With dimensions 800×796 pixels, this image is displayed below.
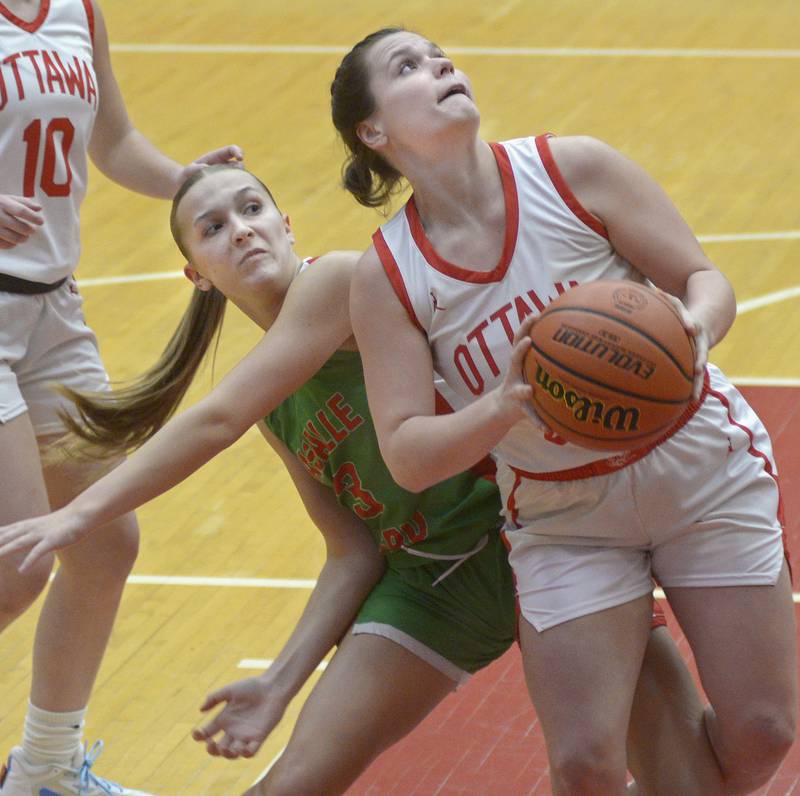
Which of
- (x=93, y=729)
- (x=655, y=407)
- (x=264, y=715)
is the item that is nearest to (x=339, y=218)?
(x=93, y=729)

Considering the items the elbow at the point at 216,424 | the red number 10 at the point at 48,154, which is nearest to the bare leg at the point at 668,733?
the elbow at the point at 216,424

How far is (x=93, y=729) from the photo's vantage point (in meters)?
4.66

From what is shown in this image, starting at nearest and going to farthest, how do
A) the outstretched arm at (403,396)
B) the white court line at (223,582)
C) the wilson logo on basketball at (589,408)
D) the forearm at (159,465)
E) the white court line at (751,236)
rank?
the wilson logo on basketball at (589,408), the outstretched arm at (403,396), the forearm at (159,465), the white court line at (223,582), the white court line at (751,236)

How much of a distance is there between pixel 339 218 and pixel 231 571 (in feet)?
10.8

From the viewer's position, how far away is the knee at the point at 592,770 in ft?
10.3

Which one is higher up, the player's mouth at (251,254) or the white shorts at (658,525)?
the player's mouth at (251,254)

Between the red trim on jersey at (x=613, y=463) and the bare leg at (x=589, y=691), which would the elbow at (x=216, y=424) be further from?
the bare leg at (x=589, y=691)

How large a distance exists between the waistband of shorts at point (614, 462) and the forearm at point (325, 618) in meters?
0.60

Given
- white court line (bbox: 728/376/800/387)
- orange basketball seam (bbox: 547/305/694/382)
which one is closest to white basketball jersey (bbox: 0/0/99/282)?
orange basketball seam (bbox: 547/305/694/382)

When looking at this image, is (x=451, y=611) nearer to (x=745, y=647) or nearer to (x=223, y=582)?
(x=745, y=647)

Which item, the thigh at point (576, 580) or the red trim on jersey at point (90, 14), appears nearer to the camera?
the thigh at point (576, 580)

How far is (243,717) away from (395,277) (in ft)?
3.33

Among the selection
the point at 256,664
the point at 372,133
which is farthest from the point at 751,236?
the point at 372,133

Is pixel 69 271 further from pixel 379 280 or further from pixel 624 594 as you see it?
pixel 624 594
